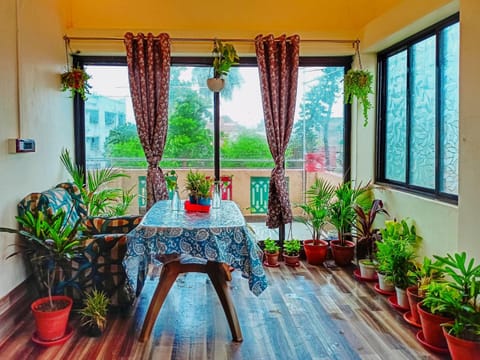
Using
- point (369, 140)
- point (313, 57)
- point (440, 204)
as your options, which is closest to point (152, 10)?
point (313, 57)

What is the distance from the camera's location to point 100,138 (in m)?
4.68

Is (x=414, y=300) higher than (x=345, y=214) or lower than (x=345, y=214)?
lower

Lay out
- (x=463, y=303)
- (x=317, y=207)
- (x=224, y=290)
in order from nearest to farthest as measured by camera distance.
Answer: (x=463, y=303) < (x=224, y=290) < (x=317, y=207)

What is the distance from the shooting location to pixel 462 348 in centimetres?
232

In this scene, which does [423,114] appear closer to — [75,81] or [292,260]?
[292,260]

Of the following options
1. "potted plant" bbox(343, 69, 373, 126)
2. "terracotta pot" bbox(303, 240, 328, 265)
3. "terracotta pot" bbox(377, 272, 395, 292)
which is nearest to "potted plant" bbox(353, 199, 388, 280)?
"terracotta pot" bbox(377, 272, 395, 292)

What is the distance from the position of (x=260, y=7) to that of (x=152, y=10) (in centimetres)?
115

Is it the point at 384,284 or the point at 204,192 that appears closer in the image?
the point at 204,192

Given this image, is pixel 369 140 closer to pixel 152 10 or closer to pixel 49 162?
pixel 152 10

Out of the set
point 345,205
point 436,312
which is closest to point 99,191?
point 345,205

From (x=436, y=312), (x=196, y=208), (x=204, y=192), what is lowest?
(x=436, y=312)

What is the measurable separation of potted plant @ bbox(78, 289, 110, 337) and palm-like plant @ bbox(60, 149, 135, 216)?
1383mm

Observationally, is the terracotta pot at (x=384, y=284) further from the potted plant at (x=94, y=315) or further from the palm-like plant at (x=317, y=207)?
the potted plant at (x=94, y=315)

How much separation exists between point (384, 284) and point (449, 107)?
157 centimetres
